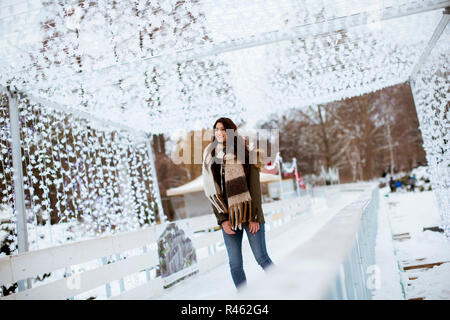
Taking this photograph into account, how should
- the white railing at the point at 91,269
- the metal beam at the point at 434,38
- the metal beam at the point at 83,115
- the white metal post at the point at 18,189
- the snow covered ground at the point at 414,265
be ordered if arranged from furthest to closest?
1. the metal beam at the point at 83,115
2. the white metal post at the point at 18,189
3. the metal beam at the point at 434,38
4. the white railing at the point at 91,269
5. the snow covered ground at the point at 414,265

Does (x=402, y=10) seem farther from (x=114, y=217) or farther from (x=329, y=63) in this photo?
(x=114, y=217)

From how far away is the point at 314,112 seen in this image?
28859 millimetres

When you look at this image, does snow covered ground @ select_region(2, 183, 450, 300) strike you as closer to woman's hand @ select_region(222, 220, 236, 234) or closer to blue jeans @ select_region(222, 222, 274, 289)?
blue jeans @ select_region(222, 222, 274, 289)

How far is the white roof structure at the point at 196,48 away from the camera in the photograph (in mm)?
3422

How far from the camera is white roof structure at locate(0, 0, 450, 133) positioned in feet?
11.2

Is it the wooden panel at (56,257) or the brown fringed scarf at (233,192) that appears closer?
the brown fringed scarf at (233,192)

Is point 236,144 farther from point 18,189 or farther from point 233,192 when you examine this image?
point 18,189

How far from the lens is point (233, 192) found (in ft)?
7.43

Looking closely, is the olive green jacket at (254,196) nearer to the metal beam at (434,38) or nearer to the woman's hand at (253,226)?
the woman's hand at (253,226)

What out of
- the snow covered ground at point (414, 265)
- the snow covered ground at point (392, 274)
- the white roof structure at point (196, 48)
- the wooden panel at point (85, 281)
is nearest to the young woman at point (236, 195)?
the snow covered ground at point (392, 274)

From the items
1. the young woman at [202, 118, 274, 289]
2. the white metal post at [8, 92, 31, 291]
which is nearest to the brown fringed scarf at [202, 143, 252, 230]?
the young woman at [202, 118, 274, 289]

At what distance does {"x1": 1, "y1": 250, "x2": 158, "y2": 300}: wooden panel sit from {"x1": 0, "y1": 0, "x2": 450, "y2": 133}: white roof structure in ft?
7.59
